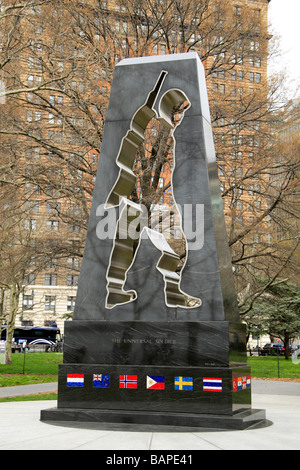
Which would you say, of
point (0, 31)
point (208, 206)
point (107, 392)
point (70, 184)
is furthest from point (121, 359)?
point (0, 31)

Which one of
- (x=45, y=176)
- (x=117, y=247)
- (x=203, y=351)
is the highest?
(x=45, y=176)

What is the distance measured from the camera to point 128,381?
8.95m

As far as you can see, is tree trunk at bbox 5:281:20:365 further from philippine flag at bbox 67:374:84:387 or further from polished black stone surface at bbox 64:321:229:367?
philippine flag at bbox 67:374:84:387

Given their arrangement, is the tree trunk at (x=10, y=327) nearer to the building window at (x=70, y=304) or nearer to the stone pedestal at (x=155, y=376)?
the stone pedestal at (x=155, y=376)

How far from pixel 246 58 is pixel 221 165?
4.52m

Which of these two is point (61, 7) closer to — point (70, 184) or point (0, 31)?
point (0, 31)

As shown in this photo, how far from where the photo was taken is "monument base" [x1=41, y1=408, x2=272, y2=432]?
813 cm

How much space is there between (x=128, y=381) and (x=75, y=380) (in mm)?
895

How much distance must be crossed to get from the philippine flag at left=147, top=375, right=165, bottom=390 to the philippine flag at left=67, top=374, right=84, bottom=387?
111 centimetres

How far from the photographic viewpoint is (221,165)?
62.1 ft

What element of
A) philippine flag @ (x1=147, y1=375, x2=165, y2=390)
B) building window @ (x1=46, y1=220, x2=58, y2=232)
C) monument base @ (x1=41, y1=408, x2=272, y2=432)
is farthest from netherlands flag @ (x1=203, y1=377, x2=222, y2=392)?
building window @ (x1=46, y1=220, x2=58, y2=232)

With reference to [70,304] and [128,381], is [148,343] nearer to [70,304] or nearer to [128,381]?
[128,381]

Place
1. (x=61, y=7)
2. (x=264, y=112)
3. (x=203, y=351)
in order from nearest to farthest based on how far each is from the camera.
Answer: (x=203, y=351), (x=61, y=7), (x=264, y=112)

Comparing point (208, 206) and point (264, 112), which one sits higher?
point (264, 112)
